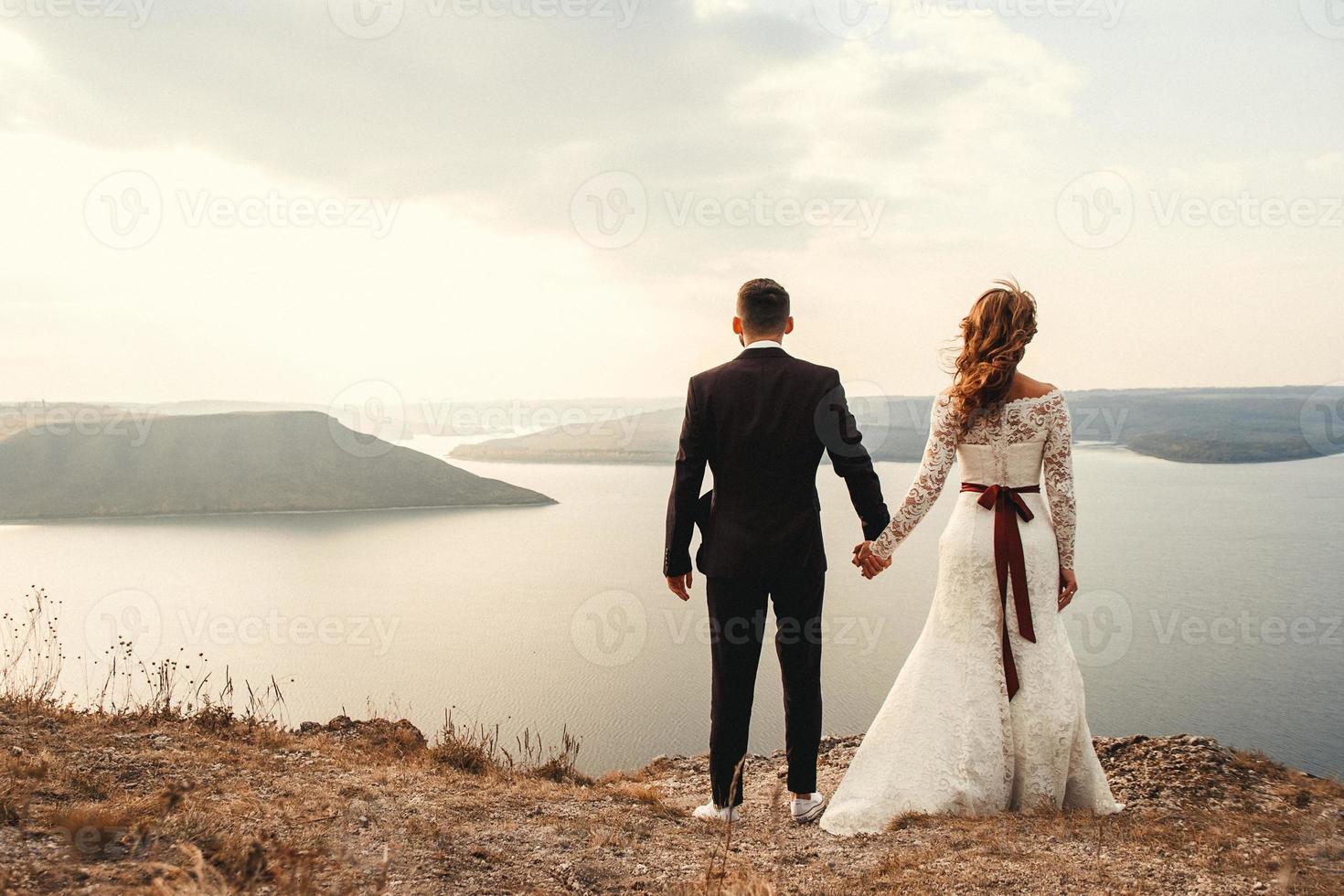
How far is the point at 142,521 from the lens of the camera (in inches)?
2771

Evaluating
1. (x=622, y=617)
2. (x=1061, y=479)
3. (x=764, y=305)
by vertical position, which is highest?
(x=764, y=305)

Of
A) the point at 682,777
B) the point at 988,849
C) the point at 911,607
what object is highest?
the point at 988,849

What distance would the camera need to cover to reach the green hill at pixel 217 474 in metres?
74.0

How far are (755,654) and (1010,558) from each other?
49.5 inches

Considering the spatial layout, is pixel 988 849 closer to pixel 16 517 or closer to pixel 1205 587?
pixel 1205 587

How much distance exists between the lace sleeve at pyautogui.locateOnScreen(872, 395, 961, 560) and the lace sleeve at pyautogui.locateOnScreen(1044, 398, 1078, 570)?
0.41 metres

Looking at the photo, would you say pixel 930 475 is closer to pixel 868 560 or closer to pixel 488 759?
pixel 868 560

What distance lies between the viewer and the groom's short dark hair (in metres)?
3.63

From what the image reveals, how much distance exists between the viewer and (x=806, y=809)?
3.83m

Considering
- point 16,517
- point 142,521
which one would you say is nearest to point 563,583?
point 142,521

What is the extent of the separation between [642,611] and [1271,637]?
23208 mm

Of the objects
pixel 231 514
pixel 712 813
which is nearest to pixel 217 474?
pixel 231 514
